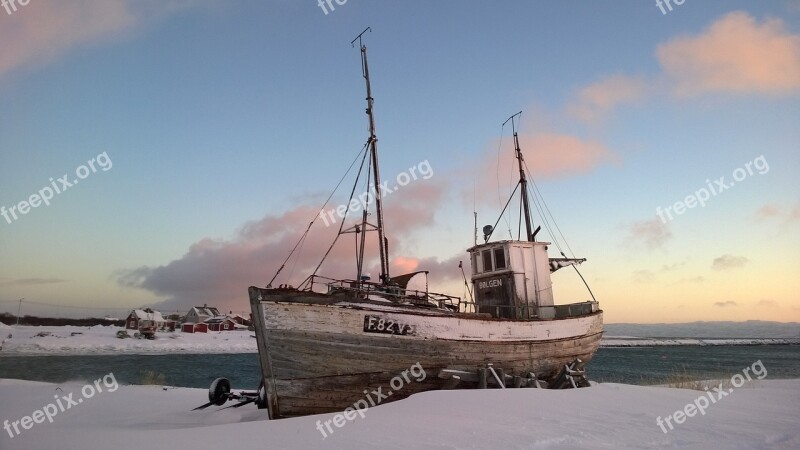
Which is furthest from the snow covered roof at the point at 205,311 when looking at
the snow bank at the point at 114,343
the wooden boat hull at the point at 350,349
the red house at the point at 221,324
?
the wooden boat hull at the point at 350,349

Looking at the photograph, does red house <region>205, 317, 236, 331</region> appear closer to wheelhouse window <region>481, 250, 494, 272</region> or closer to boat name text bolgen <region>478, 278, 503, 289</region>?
boat name text bolgen <region>478, 278, 503, 289</region>

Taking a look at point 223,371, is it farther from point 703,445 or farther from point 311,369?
point 703,445

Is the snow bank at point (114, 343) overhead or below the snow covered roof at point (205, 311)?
below

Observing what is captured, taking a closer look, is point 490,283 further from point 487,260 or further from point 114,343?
point 114,343

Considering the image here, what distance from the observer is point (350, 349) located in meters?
11.8

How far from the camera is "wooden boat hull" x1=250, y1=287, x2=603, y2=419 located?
11.1 meters

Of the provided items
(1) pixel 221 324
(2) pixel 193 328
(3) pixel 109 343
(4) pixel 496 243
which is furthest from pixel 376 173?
(1) pixel 221 324

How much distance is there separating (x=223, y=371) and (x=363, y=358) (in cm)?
3157

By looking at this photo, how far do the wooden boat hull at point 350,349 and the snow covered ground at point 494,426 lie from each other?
6.68ft

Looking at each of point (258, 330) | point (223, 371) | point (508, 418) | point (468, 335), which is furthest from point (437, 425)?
point (223, 371)

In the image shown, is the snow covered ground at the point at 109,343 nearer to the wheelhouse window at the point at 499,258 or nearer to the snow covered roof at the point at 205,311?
the snow covered roof at the point at 205,311

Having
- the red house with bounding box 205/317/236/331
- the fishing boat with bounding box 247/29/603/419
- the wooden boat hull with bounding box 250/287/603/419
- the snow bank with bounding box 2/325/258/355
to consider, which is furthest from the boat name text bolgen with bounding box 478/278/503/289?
the red house with bounding box 205/317/236/331

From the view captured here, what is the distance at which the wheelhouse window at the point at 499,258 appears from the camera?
19.4 m

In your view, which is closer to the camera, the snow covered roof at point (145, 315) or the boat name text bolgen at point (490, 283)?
the boat name text bolgen at point (490, 283)
